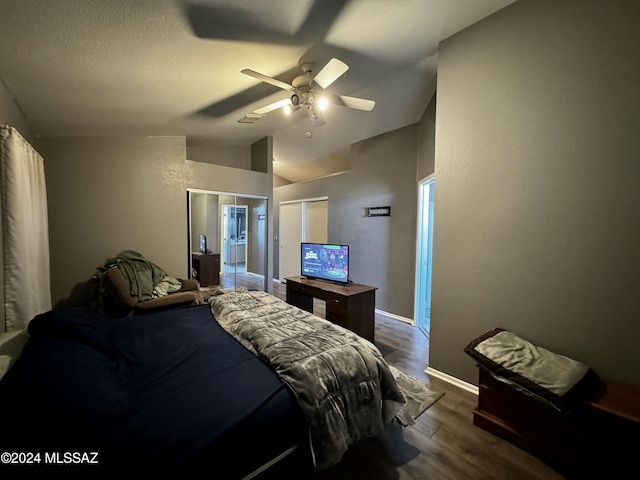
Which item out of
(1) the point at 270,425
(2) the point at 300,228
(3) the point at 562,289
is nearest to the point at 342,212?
(2) the point at 300,228

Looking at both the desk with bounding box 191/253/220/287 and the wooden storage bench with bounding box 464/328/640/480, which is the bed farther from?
the desk with bounding box 191/253/220/287

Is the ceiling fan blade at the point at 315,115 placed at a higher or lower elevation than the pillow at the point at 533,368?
higher

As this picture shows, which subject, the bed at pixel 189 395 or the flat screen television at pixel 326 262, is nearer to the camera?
the bed at pixel 189 395

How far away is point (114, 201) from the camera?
350 centimetres

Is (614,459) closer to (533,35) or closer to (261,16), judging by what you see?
(533,35)

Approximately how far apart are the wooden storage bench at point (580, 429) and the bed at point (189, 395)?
2.43 feet

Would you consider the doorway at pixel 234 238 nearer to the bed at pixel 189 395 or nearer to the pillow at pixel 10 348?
the bed at pixel 189 395

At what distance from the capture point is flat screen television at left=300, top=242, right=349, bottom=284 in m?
3.23

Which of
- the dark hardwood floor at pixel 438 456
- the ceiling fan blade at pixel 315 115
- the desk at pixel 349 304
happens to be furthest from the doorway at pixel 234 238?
the dark hardwood floor at pixel 438 456

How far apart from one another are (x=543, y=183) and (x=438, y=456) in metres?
1.89

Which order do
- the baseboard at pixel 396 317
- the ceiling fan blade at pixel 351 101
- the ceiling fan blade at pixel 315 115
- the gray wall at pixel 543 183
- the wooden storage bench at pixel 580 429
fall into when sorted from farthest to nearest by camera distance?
the baseboard at pixel 396 317 < the ceiling fan blade at pixel 315 115 < the ceiling fan blade at pixel 351 101 < the gray wall at pixel 543 183 < the wooden storage bench at pixel 580 429

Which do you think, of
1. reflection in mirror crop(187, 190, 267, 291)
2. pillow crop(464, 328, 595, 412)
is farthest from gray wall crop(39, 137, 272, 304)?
pillow crop(464, 328, 595, 412)

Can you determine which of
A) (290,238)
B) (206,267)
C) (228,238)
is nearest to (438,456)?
(206,267)

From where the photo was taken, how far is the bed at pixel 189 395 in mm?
840
